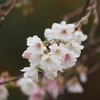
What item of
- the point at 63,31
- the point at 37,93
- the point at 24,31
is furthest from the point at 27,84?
the point at 24,31

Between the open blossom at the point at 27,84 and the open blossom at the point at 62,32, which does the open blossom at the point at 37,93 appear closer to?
the open blossom at the point at 27,84

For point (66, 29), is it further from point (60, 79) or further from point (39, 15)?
point (39, 15)

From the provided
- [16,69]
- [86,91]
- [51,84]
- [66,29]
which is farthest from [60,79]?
[16,69]

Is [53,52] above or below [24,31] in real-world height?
below

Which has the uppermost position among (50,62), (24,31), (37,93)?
(24,31)

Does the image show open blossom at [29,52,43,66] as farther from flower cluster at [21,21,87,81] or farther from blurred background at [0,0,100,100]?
blurred background at [0,0,100,100]

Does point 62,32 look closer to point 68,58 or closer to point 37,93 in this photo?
point 68,58
